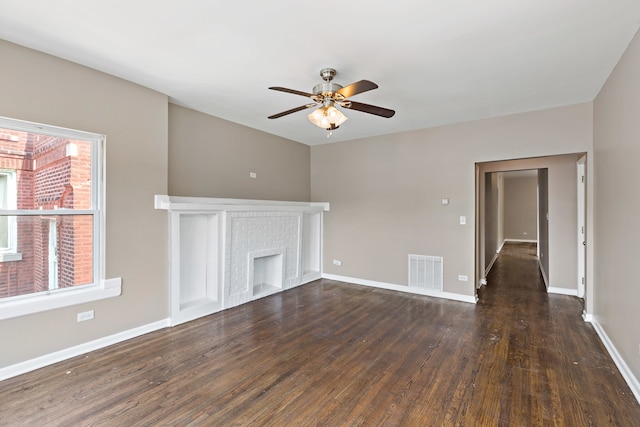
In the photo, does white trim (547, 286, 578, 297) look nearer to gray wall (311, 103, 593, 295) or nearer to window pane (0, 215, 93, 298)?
gray wall (311, 103, 593, 295)

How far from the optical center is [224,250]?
4129 mm

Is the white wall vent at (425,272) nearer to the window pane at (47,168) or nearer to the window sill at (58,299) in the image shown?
the window sill at (58,299)

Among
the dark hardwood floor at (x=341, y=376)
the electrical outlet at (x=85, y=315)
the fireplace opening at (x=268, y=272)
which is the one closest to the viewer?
the dark hardwood floor at (x=341, y=376)

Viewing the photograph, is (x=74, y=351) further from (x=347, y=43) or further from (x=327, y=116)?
(x=347, y=43)

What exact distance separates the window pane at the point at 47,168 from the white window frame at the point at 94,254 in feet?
0.17

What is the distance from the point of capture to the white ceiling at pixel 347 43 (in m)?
2.04

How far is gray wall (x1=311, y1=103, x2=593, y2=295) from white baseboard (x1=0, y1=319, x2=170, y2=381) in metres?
3.45

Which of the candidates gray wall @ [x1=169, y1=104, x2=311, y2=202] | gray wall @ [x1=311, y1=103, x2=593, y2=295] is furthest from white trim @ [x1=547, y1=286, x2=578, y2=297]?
gray wall @ [x1=169, y1=104, x2=311, y2=202]

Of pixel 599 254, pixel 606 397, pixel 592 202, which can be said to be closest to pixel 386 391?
pixel 606 397

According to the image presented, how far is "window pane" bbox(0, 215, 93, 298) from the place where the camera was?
258 cm

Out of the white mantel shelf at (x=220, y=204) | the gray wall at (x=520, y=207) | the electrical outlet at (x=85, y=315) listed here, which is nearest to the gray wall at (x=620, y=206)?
the white mantel shelf at (x=220, y=204)

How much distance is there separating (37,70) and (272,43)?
81.8 inches

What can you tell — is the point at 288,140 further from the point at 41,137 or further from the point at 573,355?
the point at 573,355

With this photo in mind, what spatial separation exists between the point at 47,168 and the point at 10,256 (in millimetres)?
815
